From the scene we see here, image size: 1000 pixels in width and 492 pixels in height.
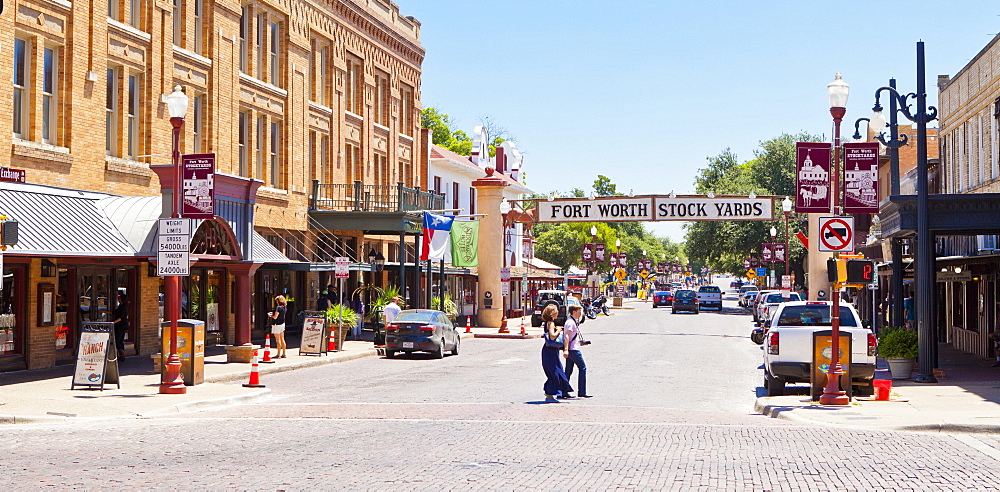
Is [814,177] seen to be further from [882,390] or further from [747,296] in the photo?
[747,296]

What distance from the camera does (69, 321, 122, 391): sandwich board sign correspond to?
1891cm

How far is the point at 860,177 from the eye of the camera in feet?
58.3

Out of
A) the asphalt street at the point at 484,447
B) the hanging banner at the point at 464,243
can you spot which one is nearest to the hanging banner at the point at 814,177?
the asphalt street at the point at 484,447

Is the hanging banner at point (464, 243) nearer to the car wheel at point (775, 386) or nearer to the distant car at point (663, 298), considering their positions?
the car wheel at point (775, 386)

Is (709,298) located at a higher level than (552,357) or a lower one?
higher

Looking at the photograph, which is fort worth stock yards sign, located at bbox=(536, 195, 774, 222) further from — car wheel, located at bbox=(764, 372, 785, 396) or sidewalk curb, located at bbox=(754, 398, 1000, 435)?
sidewalk curb, located at bbox=(754, 398, 1000, 435)

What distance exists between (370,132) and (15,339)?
2228 centimetres

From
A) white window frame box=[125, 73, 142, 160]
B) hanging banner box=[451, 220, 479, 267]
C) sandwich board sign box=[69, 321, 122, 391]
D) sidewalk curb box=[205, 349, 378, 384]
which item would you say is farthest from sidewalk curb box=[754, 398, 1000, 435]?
hanging banner box=[451, 220, 479, 267]

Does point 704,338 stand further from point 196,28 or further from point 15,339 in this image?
point 15,339

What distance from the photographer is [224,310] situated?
31688mm

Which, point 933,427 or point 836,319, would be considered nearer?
point 933,427

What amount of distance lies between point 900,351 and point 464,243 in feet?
81.2

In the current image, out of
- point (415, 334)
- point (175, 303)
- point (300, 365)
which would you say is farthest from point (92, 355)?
point (415, 334)

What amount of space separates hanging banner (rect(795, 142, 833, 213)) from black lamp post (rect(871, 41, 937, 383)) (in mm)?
3578
